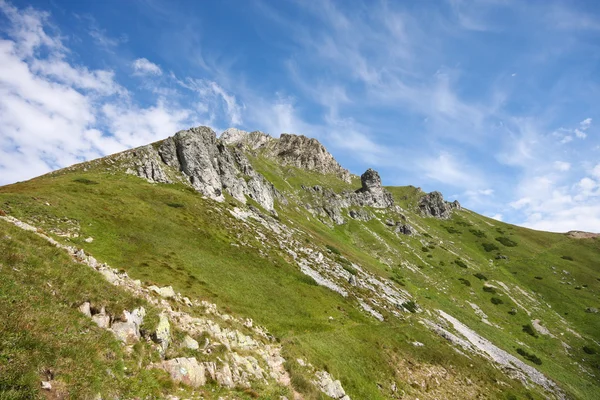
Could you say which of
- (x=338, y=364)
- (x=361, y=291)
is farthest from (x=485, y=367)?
(x=338, y=364)

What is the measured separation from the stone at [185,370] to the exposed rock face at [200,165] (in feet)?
220

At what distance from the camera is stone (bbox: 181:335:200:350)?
60.1ft

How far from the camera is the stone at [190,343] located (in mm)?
18322

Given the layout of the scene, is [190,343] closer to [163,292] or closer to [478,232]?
[163,292]

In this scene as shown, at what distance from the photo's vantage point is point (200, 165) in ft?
292

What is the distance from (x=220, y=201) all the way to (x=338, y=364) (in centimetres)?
5920

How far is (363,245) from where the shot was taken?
120062 millimetres

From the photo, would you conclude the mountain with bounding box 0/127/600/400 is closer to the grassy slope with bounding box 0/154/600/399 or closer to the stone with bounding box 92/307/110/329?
the stone with bounding box 92/307/110/329

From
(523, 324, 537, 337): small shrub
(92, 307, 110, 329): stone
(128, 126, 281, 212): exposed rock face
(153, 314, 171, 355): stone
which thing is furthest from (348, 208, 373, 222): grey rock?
(92, 307, 110, 329): stone

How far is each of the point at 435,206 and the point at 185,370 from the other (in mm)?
192265

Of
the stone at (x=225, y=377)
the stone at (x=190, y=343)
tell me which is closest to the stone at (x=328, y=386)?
the stone at (x=225, y=377)

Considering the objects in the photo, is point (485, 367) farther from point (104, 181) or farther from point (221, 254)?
point (104, 181)

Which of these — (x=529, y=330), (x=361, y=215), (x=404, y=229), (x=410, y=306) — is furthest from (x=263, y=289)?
(x=404, y=229)

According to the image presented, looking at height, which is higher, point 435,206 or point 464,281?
point 435,206
